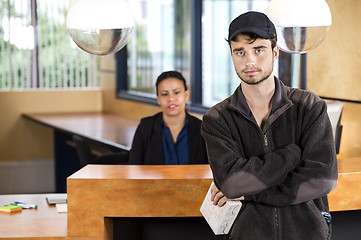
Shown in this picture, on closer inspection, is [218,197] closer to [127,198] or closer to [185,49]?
[127,198]

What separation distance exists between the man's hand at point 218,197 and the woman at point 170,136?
1394 mm

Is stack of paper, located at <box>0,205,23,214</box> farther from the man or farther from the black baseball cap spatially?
the black baseball cap

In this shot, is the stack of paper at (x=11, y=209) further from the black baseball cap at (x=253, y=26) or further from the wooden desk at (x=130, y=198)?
the black baseball cap at (x=253, y=26)

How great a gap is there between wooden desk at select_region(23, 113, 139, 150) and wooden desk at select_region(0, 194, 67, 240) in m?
1.96

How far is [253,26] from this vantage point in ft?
6.93

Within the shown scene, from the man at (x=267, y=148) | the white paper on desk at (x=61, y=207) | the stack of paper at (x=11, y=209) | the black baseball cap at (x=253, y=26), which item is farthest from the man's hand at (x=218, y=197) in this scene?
the stack of paper at (x=11, y=209)

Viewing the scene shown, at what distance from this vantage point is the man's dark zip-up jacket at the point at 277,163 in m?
2.15

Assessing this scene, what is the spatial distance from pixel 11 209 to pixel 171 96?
3.96ft

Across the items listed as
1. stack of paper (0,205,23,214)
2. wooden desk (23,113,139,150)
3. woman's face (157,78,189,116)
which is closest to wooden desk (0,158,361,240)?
stack of paper (0,205,23,214)

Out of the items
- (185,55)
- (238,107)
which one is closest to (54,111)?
(185,55)

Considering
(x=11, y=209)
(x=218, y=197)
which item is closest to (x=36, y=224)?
(x=11, y=209)

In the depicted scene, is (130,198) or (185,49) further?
(185,49)

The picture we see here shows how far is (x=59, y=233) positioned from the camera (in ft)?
9.43

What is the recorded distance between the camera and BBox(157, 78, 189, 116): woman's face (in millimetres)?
3844
